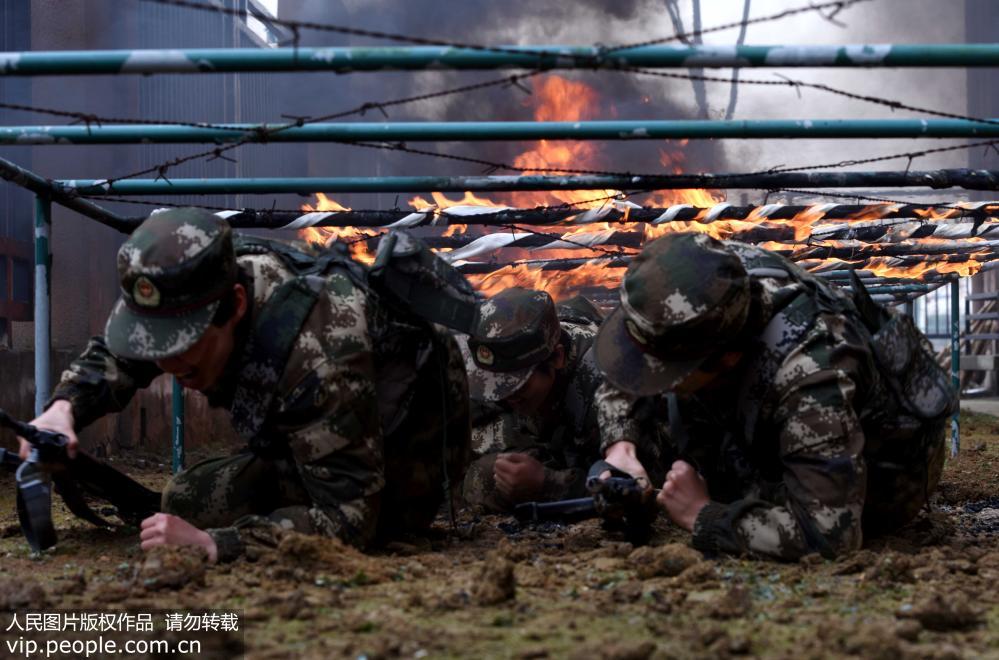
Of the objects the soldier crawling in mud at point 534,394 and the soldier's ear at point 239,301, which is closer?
the soldier's ear at point 239,301

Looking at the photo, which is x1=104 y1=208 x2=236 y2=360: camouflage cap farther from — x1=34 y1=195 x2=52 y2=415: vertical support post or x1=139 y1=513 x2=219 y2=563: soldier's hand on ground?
x1=34 y1=195 x2=52 y2=415: vertical support post

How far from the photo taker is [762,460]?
3502 mm

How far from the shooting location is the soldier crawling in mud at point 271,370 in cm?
289

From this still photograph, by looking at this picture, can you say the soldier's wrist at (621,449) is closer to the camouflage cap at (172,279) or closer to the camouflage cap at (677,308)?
the camouflage cap at (677,308)

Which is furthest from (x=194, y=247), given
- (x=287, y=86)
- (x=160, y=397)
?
(x=287, y=86)

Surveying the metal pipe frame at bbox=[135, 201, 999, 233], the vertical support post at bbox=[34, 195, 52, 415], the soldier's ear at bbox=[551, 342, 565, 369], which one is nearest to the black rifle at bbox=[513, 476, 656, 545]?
the soldier's ear at bbox=[551, 342, 565, 369]

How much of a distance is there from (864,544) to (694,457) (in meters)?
0.61

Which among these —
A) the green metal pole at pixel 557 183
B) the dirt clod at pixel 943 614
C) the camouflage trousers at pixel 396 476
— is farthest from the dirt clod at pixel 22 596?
the green metal pole at pixel 557 183

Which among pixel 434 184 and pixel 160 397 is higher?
pixel 434 184

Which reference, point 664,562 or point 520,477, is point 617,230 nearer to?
point 520,477

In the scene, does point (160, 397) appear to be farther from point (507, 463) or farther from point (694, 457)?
point (694, 457)

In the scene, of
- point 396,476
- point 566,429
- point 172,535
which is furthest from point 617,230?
point 172,535

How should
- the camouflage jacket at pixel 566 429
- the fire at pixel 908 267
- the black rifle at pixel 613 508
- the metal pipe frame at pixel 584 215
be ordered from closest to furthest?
the black rifle at pixel 613 508 → the camouflage jacket at pixel 566 429 → the metal pipe frame at pixel 584 215 → the fire at pixel 908 267

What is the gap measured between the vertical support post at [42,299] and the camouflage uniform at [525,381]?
155cm
